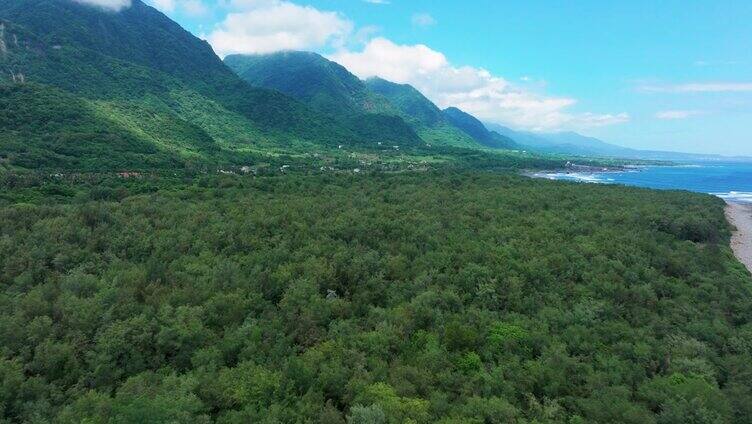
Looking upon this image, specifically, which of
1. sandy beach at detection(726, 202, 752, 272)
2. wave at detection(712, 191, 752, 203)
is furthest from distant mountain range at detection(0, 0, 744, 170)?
wave at detection(712, 191, 752, 203)

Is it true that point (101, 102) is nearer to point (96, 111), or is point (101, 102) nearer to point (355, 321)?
point (96, 111)

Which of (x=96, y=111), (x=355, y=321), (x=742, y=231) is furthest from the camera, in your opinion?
(x=96, y=111)

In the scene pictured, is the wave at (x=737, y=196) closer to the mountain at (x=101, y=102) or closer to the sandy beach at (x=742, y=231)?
the sandy beach at (x=742, y=231)

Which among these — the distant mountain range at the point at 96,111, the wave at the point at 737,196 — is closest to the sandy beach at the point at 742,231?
the wave at the point at 737,196

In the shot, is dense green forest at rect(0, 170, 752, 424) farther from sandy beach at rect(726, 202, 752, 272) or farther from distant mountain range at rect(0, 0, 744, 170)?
distant mountain range at rect(0, 0, 744, 170)

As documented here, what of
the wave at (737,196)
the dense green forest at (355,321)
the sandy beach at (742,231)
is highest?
the wave at (737,196)

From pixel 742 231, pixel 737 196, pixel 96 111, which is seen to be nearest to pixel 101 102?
pixel 96 111

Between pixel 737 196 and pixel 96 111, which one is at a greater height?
pixel 96 111
